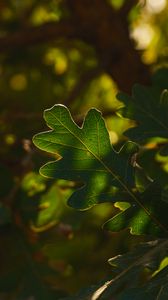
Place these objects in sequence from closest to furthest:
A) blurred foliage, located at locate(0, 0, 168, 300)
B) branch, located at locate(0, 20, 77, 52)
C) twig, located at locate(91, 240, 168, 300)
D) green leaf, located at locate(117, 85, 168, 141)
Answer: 1. twig, located at locate(91, 240, 168, 300)
2. green leaf, located at locate(117, 85, 168, 141)
3. blurred foliage, located at locate(0, 0, 168, 300)
4. branch, located at locate(0, 20, 77, 52)

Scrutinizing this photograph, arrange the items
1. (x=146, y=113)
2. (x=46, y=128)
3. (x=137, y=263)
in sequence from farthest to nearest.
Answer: (x=46, y=128) → (x=146, y=113) → (x=137, y=263)

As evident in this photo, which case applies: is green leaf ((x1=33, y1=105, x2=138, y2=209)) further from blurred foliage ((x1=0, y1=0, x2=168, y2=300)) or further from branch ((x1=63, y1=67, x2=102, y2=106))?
branch ((x1=63, y1=67, x2=102, y2=106))

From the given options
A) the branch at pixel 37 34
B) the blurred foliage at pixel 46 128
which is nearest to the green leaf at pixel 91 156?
the blurred foliage at pixel 46 128

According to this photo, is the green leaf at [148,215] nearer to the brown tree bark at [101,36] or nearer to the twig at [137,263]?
the twig at [137,263]

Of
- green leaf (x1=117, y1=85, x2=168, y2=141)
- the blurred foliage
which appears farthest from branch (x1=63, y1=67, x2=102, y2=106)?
green leaf (x1=117, y1=85, x2=168, y2=141)

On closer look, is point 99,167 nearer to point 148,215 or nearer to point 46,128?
point 148,215

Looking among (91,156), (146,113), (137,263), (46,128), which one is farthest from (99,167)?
(46,128)

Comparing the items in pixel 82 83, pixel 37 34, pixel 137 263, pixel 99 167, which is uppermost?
pixel 37 34

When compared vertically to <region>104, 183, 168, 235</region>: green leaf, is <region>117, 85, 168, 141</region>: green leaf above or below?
above

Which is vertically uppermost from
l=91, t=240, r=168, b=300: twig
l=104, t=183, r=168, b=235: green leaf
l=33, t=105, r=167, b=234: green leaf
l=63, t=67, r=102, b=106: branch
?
l=63, t=67, r=102, b=106: branch
